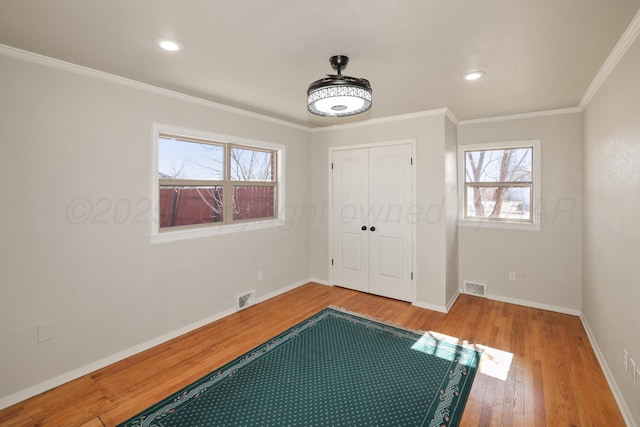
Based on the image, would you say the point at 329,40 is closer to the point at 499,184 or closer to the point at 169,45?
the point at 169,45

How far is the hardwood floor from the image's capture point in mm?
2092

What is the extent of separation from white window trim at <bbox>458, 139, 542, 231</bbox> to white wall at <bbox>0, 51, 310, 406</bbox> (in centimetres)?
339

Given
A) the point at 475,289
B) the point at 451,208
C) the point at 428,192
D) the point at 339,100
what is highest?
the point at 339,100

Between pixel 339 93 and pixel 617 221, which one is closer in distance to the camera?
pixel 339 93

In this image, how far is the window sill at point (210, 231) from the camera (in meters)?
3.09

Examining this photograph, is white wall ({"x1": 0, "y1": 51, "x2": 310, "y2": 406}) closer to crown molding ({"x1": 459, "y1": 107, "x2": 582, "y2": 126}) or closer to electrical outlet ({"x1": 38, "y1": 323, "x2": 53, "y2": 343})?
electrical outlet ({"x1": 38, "y1": 323, "x2": 53, "y2": 343})

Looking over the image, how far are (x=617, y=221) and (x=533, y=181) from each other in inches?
73.6

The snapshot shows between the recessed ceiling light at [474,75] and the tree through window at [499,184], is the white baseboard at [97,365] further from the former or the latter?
the tree through window at [499,184]

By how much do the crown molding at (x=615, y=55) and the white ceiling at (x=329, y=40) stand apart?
0.04 m

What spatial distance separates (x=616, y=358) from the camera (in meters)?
2.26

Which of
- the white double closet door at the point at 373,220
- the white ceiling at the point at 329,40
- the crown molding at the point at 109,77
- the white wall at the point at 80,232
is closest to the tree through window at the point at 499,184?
the white double closet door at the point at 373,220

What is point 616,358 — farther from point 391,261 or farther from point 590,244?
point 391,261

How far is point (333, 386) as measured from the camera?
7.80ft

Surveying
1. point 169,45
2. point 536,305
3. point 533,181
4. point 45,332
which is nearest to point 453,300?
point 536,305
